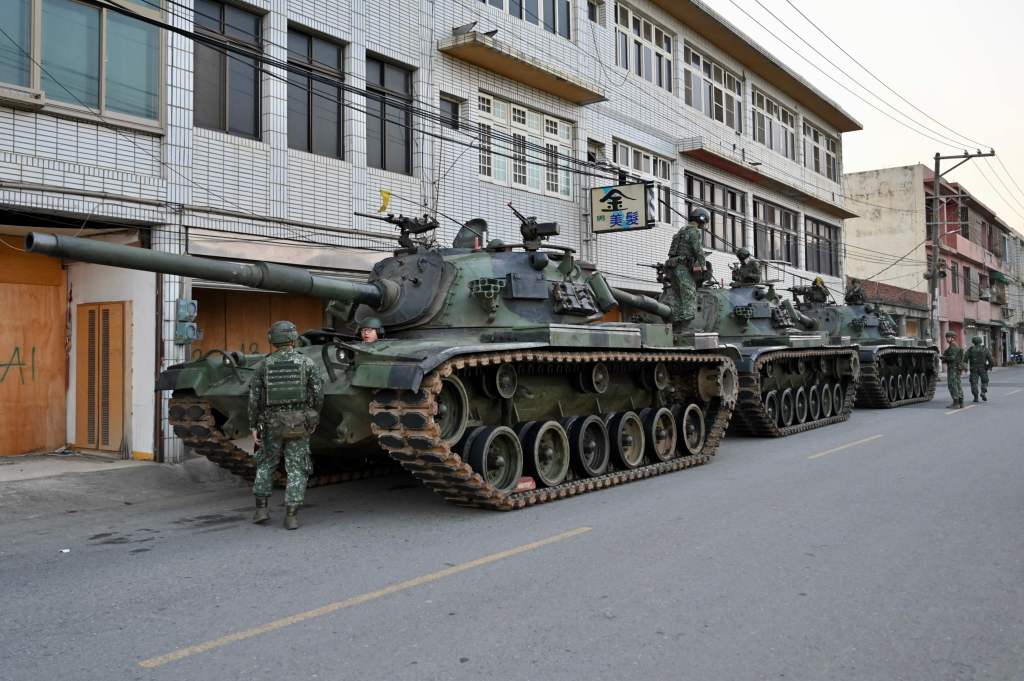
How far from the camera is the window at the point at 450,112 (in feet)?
53.3

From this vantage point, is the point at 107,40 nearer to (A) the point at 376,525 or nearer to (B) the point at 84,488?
(B) the point at 84,488

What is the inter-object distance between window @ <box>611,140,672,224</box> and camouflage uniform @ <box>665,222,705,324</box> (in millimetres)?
6697

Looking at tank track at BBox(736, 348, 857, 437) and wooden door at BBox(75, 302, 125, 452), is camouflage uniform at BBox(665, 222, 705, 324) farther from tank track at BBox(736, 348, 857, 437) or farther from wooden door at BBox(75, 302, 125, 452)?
wooden door at BBox(75, 302, 125, 452)

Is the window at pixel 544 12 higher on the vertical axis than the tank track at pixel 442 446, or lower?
higher

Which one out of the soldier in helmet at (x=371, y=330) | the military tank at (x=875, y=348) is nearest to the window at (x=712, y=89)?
the military tank at (x=875, y=348)

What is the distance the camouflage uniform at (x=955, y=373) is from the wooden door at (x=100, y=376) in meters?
17.8

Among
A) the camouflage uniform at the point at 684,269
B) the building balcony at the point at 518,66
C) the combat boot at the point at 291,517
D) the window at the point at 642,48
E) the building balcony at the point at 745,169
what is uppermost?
the window at the point at 642,48

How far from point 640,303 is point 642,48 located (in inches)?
492

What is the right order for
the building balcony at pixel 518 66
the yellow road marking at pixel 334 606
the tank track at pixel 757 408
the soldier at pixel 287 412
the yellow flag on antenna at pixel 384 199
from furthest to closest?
the building balcony at pixel 518 66 → the tank track at pixel 757 408 → the yellow flag on antenna at pixel 384 199 → the soldier at pixel 287 412 → the yellow road marking at pixel 334 606

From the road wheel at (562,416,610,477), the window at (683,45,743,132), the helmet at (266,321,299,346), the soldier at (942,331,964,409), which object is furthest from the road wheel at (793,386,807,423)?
the helmet at (266,321,299,346)

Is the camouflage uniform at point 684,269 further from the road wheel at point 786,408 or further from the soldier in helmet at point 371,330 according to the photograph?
the soldier in helmet at point 371,330

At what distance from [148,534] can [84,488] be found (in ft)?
8.80

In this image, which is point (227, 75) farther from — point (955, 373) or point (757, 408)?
point (955, 373)

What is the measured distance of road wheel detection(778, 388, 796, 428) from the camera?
650 inches
